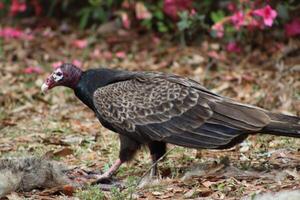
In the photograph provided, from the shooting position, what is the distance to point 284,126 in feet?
17.9

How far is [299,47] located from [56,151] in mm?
4525

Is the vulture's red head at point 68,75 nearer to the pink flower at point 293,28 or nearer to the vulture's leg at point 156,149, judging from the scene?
the vulture's leg at point 156,149

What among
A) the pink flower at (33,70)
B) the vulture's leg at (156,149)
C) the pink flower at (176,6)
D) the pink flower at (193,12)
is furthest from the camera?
the pink flower at (176,6)

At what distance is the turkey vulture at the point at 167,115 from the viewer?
5509 mm

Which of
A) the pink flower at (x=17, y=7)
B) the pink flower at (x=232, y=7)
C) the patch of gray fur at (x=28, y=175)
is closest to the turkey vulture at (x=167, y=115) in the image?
the patch of gray fur at (x=28, y=175)

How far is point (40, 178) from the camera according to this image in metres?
5.41

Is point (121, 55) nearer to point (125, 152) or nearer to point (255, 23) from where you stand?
point (255, 23)

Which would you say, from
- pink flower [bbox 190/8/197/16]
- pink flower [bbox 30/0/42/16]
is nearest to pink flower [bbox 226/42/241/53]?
pink flower [bbox 190/8/197/16]

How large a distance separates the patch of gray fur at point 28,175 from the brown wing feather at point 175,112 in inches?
24.2

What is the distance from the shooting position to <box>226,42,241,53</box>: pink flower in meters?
10.1

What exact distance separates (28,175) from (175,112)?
1152 mm

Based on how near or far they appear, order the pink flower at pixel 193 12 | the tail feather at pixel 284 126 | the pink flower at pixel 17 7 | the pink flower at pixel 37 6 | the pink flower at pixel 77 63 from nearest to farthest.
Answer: the tail feather at pixel 284 126 < the pink flower at pixel 193 12 < the pink flower at pixel 77 63 < the pink flower at pixel 17 7 < the pink flower at pixel 37 6

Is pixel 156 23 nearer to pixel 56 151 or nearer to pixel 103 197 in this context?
pixel 56 151

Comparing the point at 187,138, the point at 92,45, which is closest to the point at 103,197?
the point at 187,138
